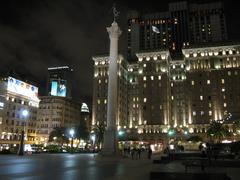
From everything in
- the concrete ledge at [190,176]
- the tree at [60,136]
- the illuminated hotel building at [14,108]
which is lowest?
the concrete ledge at [190,176]

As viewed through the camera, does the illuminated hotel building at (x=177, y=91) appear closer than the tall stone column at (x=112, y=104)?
No

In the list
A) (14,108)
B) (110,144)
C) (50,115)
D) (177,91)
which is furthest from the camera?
(50,115)

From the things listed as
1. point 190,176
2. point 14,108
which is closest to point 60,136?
point 14,108

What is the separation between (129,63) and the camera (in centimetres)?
18138

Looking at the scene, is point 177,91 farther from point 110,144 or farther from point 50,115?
point 110,144

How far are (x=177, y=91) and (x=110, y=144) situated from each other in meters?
111

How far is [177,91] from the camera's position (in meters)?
164

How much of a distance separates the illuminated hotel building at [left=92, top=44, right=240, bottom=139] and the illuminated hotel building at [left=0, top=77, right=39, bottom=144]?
3398cm

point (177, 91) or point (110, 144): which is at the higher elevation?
point (177, 91)

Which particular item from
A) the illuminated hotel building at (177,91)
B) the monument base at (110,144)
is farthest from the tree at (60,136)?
the monument base at (110,144)

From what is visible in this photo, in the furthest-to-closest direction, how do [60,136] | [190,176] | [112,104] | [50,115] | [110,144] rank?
[50,115] < [60,136] < [112,104] < [110,144] < [190,176]

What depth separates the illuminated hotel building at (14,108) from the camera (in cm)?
12544

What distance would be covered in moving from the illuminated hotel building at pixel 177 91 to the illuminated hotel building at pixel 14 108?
33979 mm

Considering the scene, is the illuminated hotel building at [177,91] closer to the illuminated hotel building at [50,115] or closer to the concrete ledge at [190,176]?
the illuminated hotel building at [50,115]
